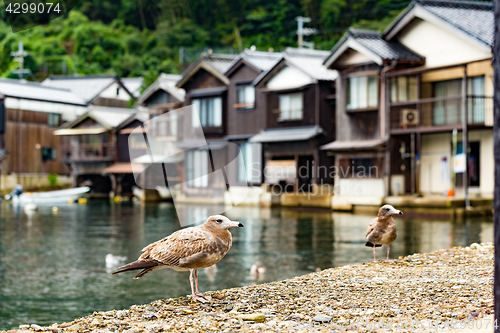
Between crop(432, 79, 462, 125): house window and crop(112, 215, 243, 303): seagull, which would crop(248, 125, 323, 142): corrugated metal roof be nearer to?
crop(432, 79, 462, 125): house window

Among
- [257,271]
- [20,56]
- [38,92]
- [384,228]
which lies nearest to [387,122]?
[257,271]

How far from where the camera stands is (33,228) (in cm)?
2709

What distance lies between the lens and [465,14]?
3036cm

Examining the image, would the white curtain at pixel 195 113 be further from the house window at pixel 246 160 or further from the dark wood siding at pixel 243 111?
the house window at pixel 246 160

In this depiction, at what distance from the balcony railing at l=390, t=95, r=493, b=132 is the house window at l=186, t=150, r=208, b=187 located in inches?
563

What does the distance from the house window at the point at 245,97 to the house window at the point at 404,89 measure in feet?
36.2

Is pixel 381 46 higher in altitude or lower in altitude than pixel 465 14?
lower

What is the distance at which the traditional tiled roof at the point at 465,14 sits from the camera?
28.4 m

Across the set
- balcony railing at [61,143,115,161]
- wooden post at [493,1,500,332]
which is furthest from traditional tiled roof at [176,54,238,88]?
wooden post at [493,1,500,332]

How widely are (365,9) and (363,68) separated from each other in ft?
96.8

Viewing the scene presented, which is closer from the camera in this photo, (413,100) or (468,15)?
(413,100)

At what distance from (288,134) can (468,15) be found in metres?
11.6

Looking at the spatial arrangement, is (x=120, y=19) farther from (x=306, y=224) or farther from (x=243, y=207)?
(x=306, y=224)

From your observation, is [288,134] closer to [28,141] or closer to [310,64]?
[310,64]
